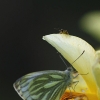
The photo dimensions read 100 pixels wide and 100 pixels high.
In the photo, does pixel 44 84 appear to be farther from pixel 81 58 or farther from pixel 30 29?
pixel 30 29

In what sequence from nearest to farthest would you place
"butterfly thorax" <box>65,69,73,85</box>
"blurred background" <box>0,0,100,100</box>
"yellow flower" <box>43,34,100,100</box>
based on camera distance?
"yellow flower" <box>43,34,100,100</box> < "butterfly thorax" <box>65,69,73,85</box> < "blurred background" <box>0,0,100,100</box>

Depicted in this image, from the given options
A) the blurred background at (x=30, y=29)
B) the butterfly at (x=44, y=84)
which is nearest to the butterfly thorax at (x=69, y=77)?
the butterfly at (x=44, y=84)

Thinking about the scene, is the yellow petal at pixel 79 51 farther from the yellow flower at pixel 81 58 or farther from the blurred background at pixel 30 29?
the blurred background at pixel 30 29

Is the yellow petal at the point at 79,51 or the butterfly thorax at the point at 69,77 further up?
the yellow petal at the point at 79,51

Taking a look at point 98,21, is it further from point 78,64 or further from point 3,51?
point 3,51

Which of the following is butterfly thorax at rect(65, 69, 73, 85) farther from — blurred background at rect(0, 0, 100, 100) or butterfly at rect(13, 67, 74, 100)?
blurred background at rect(0, 0, 100, 100)

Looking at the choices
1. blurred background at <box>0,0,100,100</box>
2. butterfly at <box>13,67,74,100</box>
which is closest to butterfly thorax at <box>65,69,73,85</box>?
butterfly at <box>13,67,74,100</box>

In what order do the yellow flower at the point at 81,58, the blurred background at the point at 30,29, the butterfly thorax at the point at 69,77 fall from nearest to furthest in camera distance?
the yellow flower at the point at 81,58, the butterfly thorax at the point at 69,77, the blurred background at the point at 30,29
